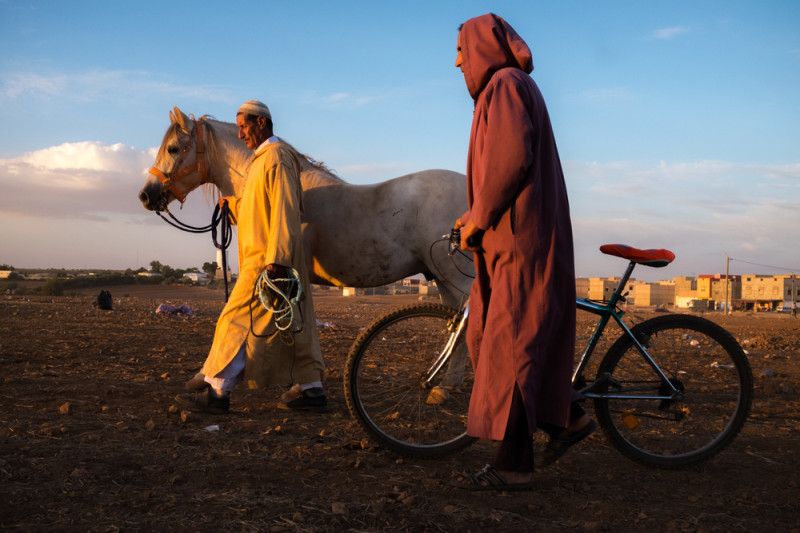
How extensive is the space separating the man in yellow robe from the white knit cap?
0.31 m

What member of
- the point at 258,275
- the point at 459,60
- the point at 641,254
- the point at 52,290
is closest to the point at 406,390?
the point at 258,275

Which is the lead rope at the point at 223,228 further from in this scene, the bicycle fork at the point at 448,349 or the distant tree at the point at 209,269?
the distant tree at the point at 209,269

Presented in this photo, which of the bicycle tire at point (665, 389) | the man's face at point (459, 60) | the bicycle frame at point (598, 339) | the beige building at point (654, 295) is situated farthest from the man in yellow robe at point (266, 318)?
the beige building at point (654, 295)

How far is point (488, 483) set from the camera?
2846 millimetres

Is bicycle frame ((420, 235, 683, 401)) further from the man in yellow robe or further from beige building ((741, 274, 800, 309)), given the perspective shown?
beige building ((741, 274, 800, 309))

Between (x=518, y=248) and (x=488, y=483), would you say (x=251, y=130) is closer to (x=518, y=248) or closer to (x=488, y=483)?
(x=518, y=248)

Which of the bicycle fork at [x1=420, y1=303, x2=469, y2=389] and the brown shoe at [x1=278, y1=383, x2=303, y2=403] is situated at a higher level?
the bicycle fork at [x1=420, y1=303, x2=469, y2=389]

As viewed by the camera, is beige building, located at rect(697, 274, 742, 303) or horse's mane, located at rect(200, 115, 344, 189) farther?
beige building, located at rect(697, 274, 742, 303)

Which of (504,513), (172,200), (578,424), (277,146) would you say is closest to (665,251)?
(578,424)

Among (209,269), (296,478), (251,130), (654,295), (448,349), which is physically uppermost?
(251,130)

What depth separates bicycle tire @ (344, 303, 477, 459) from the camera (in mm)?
3404

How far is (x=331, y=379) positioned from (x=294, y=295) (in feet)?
6.06

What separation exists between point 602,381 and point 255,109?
3112 millimetres

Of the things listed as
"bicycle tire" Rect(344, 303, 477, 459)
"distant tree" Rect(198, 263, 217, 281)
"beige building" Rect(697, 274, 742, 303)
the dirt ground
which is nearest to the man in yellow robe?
the dirt ground
